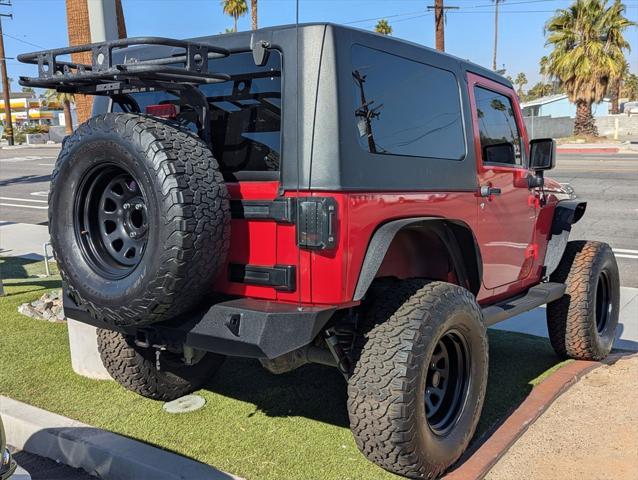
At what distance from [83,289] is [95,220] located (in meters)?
0.37

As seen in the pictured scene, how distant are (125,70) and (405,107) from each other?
56.5 inches

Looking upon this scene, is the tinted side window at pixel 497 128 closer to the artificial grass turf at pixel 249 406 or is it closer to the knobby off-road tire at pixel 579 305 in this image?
the knobby off-road tire at pixel 579 305

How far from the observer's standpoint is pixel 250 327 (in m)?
2.78

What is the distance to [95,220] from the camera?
125 inches

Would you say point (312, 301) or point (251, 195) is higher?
point (251, 195)

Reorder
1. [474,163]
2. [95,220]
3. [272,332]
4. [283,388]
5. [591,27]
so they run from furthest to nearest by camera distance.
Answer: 1. [591,27]
2. [283,388]
3. [474,163]
4. [95,220]
5. [272,332]

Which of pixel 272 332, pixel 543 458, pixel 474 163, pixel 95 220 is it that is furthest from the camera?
pixel 474 163

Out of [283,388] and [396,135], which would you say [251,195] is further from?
[283,388]

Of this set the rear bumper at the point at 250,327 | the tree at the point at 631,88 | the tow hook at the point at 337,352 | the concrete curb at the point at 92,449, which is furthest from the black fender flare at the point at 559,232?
the tree at the point at 631,88

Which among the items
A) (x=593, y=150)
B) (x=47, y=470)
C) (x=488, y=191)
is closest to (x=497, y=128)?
(x=488, y=191)

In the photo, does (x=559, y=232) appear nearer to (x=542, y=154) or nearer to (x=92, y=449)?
(x=542, y=154)

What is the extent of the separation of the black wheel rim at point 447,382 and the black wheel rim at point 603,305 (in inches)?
92.6

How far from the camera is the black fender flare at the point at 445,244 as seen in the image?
2.90m

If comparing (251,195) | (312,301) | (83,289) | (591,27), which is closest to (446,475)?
(312,301)
